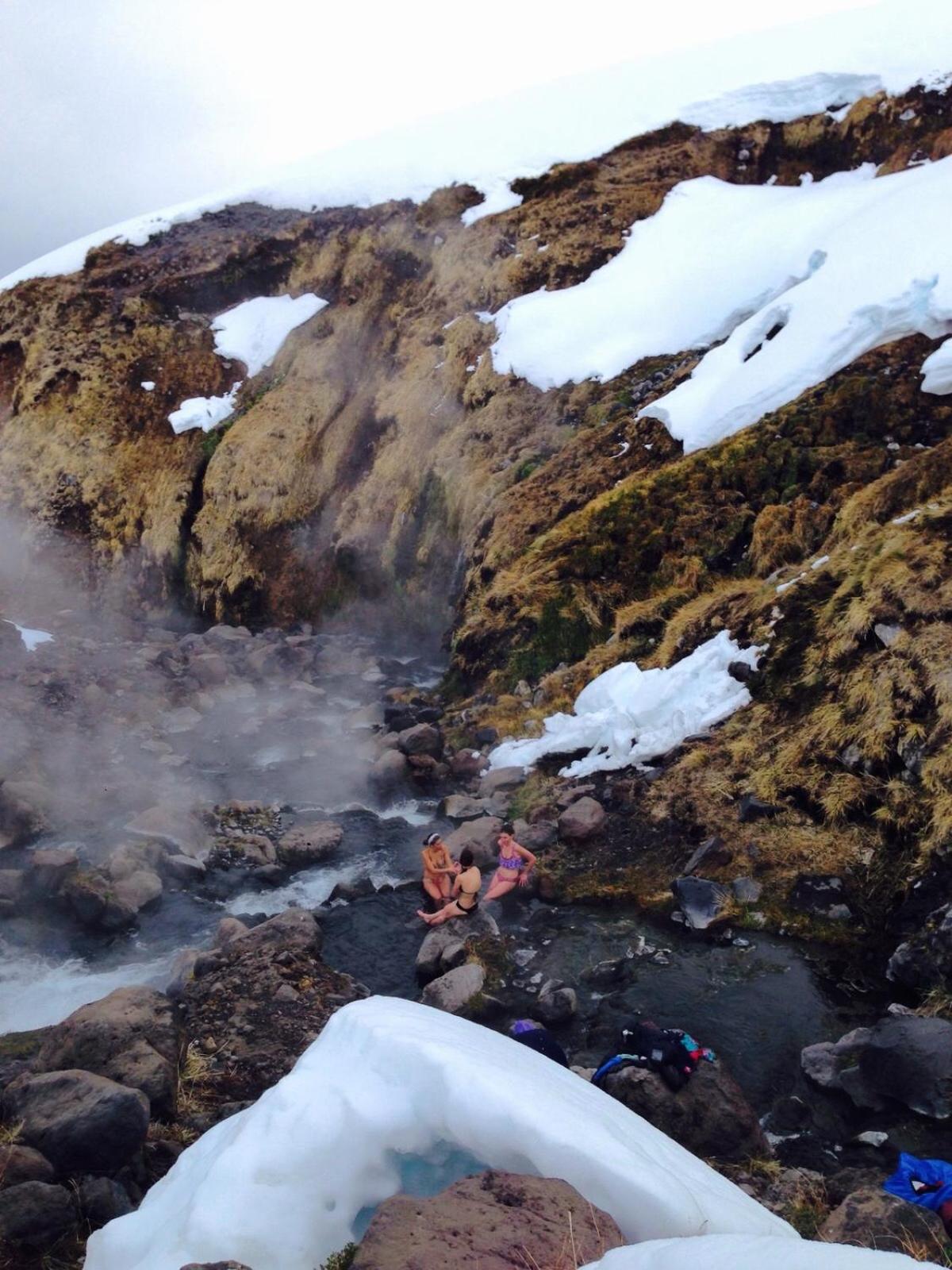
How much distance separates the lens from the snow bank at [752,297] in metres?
14.4

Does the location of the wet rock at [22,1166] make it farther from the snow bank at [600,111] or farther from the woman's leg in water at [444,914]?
the snow bank at [600,111]

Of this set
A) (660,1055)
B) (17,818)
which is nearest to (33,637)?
(17,818)

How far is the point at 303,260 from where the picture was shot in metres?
26.6

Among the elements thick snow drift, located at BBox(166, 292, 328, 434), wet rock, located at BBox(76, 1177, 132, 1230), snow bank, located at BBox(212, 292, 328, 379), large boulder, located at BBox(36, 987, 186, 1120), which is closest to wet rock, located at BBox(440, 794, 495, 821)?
large boulder, located at BBox(36, 987, 186, 1120)

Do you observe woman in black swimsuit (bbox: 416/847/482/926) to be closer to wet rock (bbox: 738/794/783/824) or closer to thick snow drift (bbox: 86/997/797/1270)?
wet rock (bbox: 738/794/783/824)

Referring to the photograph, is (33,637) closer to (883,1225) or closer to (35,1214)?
(35,1214)

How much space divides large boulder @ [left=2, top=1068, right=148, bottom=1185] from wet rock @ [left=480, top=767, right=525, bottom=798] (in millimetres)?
6663

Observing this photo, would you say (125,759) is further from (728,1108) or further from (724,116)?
(724,116)

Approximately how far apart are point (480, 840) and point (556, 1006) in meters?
3.11

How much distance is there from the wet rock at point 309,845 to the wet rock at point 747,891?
196 inches

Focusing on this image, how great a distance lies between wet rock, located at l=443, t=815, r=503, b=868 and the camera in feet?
33.5

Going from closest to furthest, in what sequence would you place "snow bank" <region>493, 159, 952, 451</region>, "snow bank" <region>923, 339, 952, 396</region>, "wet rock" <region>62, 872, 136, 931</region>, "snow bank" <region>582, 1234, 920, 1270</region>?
1. "snow bank" <region>582, 1234, 920, 1270</region>
2. "wet rock" <region>62, 872, 136, 931</region>
3. "snow bank" <region>923, 339, 952, 396</region>
4. "snow bank" <region>493, 159, 952, 451</region>

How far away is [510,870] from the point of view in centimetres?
941

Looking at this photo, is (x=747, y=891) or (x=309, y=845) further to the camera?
(x=309, y=845)
